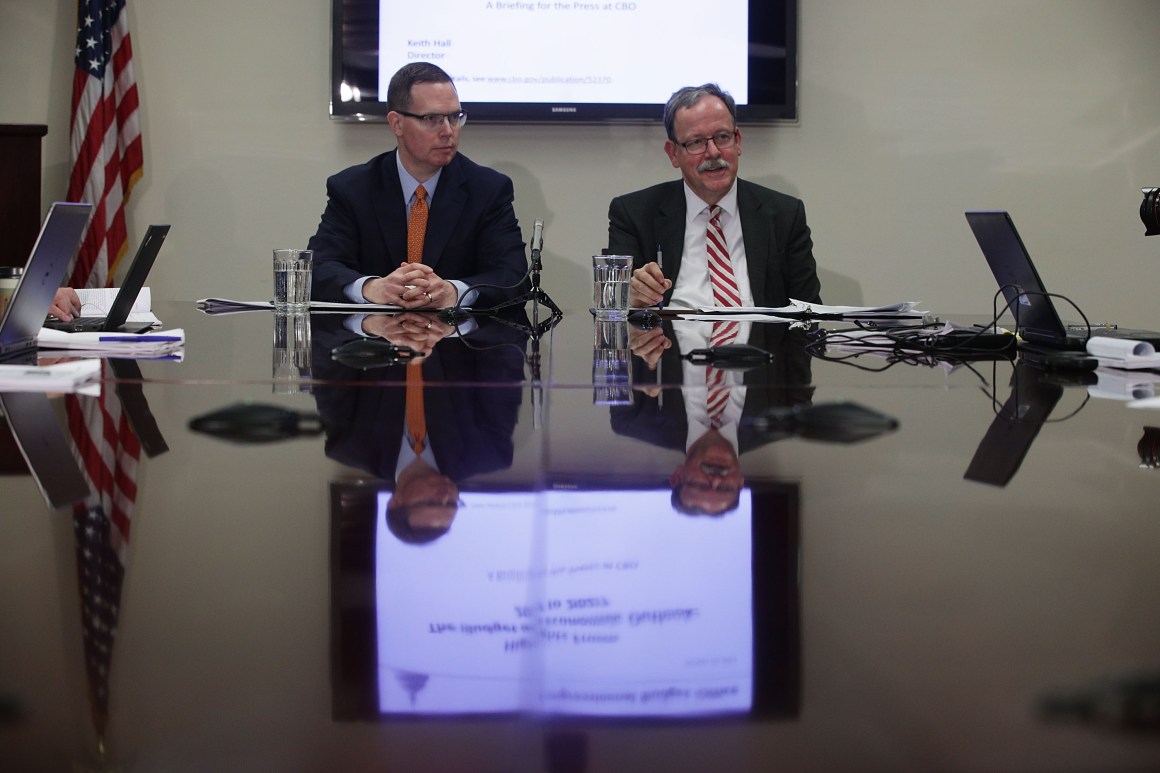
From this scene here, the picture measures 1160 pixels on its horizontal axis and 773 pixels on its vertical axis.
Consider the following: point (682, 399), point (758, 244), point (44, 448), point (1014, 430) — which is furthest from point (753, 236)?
point (44, 448)

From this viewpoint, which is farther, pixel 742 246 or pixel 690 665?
pixel 742 246

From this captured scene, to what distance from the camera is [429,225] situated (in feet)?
11.5

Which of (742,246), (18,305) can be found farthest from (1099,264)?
(18,305)

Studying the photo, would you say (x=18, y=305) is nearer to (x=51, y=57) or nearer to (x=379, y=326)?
(x=379, y=326)

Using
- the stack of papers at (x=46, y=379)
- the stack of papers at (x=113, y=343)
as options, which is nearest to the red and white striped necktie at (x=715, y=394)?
the stack of papers at (x=46, y=379)

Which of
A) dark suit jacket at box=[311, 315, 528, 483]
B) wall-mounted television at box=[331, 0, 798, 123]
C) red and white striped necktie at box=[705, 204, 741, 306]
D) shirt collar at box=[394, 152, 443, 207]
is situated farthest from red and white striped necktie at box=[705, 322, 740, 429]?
wall-mounted television at box=[331, 0, 798, 123]

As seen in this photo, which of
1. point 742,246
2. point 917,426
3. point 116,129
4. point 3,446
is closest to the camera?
point 3,446

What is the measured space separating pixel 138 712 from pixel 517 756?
16 cm

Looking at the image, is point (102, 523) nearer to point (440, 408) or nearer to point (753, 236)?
point (440, 408)

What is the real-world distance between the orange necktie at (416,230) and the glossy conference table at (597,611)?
2.48 metres

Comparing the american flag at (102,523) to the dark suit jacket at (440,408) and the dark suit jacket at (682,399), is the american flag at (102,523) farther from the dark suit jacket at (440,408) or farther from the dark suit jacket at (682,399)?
the dark suit jacket at (682,399)

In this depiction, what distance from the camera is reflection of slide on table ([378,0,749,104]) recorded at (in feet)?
13.9

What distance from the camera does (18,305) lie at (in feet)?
5.35

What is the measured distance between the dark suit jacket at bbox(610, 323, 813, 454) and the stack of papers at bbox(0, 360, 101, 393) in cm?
66
